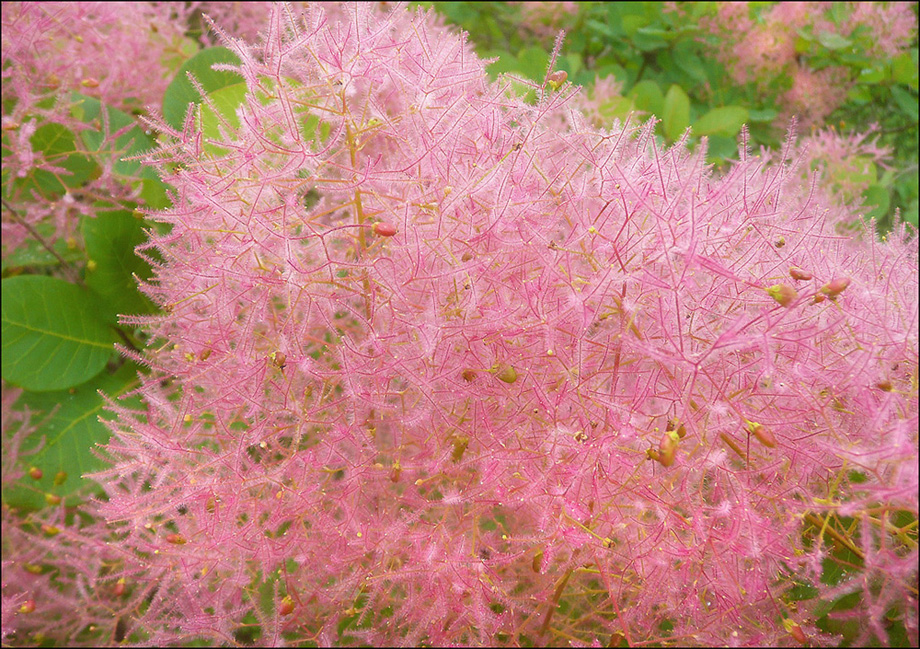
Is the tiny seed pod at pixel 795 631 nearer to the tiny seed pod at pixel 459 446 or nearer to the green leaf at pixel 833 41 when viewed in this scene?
the tiny seed pod at pixel 459 446

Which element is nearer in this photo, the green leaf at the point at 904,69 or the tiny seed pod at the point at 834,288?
the tiny seed pod at the point at 834,288

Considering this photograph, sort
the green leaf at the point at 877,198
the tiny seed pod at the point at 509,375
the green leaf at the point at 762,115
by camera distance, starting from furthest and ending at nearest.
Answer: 1. the green leaf at the point at 762,115
2. the green leaf at the point at 877,198
3. the tiny seed pod at the point at 509,375

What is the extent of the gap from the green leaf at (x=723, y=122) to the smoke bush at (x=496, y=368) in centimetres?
51

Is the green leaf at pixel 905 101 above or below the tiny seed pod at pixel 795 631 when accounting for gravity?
above

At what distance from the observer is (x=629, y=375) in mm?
750

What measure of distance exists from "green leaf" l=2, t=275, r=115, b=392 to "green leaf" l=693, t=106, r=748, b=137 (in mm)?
1212

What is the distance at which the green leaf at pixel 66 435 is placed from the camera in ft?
3.45

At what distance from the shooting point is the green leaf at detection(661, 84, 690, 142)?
50.0 inches

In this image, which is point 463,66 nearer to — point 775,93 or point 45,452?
point 45,452

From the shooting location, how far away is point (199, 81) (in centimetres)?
102

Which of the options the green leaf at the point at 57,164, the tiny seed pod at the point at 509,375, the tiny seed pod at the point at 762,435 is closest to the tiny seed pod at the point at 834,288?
the tiny seed pod at the point at 762,435

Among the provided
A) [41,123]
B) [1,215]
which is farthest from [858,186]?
[1,215]

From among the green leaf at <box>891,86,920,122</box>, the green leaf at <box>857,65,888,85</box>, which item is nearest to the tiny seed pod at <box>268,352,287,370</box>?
the green leaf at <box>857,65,888,85</box>

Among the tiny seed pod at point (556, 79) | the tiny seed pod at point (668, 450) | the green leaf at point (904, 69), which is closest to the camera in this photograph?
the tiny seed pod at point (668, 450)
